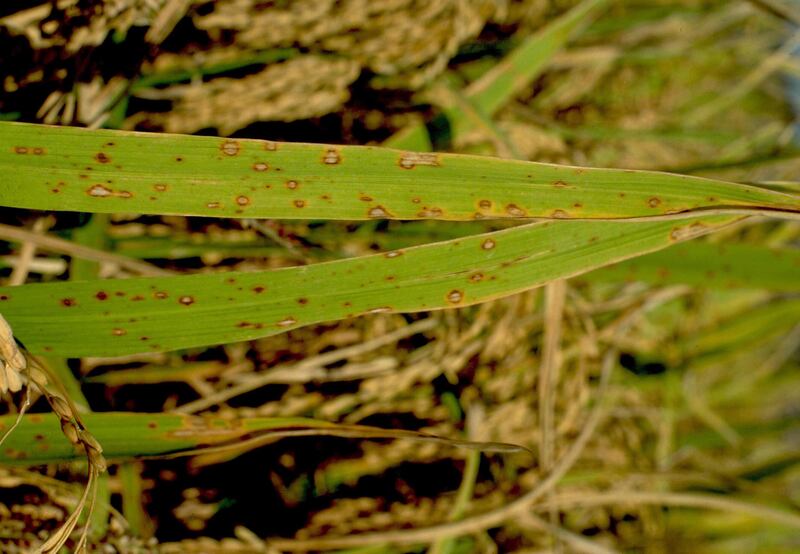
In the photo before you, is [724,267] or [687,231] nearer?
[687,231]

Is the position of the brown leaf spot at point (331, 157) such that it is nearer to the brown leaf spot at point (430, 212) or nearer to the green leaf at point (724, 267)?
the brown leaf spot at point (430, 212)

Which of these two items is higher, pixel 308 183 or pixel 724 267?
pixel 724 267

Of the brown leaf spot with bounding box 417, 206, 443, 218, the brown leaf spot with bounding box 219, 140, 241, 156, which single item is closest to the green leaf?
the brown leaf spot with bounding box 417, 206, 443, 218

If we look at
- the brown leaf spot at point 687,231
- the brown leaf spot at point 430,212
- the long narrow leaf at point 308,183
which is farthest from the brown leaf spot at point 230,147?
the brown leaf spot at point 687,231

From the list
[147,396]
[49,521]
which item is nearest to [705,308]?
[147,396]

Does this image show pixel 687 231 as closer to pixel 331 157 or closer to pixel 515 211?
pixel 515 211

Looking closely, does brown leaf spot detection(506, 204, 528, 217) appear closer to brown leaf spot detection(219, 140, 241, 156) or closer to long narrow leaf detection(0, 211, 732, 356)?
long narrow leaf detection(0, 211, 732, 356)

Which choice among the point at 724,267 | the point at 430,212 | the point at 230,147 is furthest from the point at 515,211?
the point at 724,267
